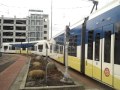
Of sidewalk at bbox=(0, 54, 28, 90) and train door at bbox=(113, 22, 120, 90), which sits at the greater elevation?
train door at bbox=(113, 22, 120, 90)

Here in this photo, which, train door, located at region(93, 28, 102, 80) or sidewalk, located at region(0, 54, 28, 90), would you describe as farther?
sidewalk, located at region(0, 54, 28, 90)

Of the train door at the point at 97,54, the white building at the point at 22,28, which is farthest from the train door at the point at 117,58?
the white building at the point at 22,28

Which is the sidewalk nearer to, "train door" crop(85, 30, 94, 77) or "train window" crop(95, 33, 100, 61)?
"train door" crop(85, 30, 94, 77)

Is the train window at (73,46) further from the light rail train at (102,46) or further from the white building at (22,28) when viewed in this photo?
the white building at (22,28)

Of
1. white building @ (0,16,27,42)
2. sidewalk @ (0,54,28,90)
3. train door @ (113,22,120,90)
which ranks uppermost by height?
white building @ (0,16,27,42)

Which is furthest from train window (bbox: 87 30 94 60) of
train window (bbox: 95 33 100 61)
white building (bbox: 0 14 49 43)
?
white building (bbox: 0 14 49 43)

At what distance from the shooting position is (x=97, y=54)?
15789mm

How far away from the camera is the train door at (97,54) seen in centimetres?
1529

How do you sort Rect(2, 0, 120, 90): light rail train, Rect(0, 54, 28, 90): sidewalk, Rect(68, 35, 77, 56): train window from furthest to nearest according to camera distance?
Rect(68, 35, 77, 56): train window, Rect(0, 54, 28, 90): sidewalk, Rect(2, 0, 120, 90): light rail train

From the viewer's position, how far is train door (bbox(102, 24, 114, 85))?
1344 cm

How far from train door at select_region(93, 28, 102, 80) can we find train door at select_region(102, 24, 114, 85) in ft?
2.17

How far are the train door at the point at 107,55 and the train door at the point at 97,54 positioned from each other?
2.17ft

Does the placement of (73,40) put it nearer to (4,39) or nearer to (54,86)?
(54,86)

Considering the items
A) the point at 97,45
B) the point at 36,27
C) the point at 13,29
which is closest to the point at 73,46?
the point at 97,45
